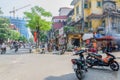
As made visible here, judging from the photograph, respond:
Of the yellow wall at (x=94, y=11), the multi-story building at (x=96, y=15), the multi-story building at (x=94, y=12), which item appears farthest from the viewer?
the yellow wall at (x=94, y=11)

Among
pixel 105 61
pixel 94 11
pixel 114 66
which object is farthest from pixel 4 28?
pixel 114 66

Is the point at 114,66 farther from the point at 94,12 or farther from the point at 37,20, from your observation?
the point at 37,20

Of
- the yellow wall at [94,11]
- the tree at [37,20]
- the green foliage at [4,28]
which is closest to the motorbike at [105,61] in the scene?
the yellow wall at [94,11]

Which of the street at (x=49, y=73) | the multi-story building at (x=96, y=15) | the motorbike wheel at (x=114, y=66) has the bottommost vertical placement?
the street at (x=49, y=73)

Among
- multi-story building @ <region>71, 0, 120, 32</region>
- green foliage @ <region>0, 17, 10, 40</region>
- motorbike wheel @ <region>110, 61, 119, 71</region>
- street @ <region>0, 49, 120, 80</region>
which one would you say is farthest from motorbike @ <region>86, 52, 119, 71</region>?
green foliage @ <region>0, 17, 10, 40</region>

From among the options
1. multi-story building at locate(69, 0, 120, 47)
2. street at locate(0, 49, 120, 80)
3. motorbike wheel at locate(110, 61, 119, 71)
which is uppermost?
multi-story building at locate(69, 0, 120, 47)

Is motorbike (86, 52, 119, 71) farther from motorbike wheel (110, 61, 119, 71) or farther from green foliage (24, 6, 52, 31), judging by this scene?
green foliage (24, 6, 52, 31)

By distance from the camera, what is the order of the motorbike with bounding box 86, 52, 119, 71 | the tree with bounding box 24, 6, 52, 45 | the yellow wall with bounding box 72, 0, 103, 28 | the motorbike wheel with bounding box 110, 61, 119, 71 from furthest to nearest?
the tree with bounding box 24, 6, 52, 45
the yellow wall with bounding box 72, 0, 103, 28
the motorbike with bounding box 86, 52, 119, 71
the motorbike wheel with bounding box 110, 61, 119, 71

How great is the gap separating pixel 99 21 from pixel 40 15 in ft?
52.3

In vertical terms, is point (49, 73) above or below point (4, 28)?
below

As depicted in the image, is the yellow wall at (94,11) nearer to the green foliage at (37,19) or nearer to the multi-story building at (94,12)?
the multi-story building at (94,12)

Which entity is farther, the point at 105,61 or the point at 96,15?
the point at 96,15

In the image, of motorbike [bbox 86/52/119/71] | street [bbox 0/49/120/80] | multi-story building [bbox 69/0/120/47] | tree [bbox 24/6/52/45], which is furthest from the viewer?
tree [bbox 24/6/52/45]

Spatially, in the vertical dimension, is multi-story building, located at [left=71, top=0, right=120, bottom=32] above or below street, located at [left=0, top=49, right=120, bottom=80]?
above
